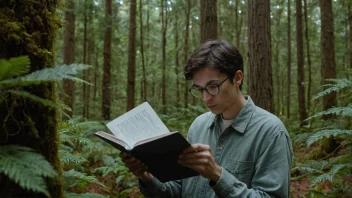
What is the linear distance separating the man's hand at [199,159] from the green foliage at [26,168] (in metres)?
0.94

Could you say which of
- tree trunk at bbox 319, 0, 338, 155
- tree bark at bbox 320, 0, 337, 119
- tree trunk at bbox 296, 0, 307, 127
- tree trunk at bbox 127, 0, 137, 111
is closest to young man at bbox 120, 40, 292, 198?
tree trunk at bbox 319, 0, 338, 155

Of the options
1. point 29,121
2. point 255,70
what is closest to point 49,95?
point 29,121

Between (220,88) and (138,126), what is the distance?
730 millimetres

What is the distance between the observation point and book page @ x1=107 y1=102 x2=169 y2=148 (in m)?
2.17

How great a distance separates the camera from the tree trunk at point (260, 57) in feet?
19.7

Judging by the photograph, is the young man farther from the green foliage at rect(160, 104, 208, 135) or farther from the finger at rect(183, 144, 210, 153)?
the green foliage at rect(160, 104, 208, 135)

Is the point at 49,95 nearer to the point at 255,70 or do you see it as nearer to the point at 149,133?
the point at 149,133

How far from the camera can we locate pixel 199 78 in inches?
102

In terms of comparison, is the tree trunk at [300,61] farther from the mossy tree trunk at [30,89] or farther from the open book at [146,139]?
the mossy tree trunk at [30,89]

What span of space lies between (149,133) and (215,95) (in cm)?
66

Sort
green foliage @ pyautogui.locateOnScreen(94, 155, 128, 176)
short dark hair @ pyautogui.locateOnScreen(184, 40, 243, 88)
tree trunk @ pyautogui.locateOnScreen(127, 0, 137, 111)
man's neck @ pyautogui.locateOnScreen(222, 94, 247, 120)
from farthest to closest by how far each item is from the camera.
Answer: tree trunk @ pyautogui.locateOnScreen(127, 0, 137, 111), green foliage @ pyautogui.locateOnScreen(94, 155, 128, 176), man's neck @ pyautogui.locateOnScreen(222, 94, 247, 120), short dark hair @ pyautogui.locateOnScreen(184, 40, 243, 88)

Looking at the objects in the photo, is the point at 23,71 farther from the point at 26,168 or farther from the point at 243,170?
the point at 243,170

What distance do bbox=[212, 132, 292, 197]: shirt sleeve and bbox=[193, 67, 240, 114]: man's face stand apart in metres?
0.47

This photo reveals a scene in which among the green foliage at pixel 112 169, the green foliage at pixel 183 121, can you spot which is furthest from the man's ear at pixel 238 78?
the green foliage at pixel 183 121
